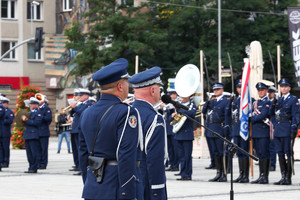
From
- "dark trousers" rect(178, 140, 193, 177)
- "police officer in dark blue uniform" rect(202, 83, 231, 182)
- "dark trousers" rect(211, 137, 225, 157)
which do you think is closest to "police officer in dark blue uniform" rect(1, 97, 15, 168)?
"dark trousers" rect(178, 140, 193, 177)

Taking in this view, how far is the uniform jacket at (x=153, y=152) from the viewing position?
7789 millimetres

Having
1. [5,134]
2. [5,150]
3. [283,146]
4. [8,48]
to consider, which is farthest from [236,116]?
[8,48]

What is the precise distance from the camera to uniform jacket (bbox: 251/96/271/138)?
16688 millimetres

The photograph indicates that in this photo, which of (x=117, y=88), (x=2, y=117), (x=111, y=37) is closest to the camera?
(x=117, y=88)

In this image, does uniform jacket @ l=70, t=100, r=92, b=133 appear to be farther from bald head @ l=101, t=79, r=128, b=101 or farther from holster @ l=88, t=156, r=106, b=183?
holster @ l=88, t=156, r=106, b=183

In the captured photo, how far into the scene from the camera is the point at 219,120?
1786 cm

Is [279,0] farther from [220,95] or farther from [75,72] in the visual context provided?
[220,95]

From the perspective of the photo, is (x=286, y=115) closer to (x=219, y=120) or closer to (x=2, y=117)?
(x=219, y=120)

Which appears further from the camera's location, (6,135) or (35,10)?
(35,10)

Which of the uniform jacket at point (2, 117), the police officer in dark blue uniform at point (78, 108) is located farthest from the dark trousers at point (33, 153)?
the uniform jacket at point (2, 117)

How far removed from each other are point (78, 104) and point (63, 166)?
4.18 m

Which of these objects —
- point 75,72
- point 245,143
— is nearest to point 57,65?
point 75,72

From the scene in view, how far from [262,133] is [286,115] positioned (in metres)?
0.70

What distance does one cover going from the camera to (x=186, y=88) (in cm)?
1762
